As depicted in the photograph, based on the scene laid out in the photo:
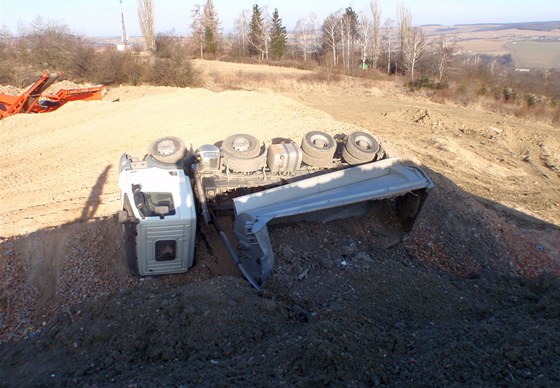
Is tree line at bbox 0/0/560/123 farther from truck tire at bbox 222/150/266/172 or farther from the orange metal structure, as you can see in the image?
truck tire at bbox 222/150/266/172

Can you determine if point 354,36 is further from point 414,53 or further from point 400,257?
point 400,257

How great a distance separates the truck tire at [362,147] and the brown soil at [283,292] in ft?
4.24

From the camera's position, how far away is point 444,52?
110 ft

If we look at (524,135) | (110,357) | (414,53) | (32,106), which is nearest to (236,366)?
(110,357)

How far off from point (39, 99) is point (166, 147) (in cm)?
1068

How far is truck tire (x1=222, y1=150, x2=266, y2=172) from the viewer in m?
8.03

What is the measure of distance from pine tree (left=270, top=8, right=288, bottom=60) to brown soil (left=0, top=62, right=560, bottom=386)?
1245 inches

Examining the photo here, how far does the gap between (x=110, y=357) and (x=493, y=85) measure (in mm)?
28420

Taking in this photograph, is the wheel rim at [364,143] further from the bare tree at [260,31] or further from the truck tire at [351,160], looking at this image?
the bare tree at [260,31]

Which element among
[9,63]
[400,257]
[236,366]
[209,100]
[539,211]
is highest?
[9,63]

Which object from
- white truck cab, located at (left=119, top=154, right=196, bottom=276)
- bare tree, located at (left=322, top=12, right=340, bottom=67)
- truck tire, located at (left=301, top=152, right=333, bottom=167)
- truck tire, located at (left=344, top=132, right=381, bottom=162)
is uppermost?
bare tree, located at (left=322, top=12, right=340, bottom=67)

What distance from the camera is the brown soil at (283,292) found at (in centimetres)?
435

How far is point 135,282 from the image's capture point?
6.96 meters

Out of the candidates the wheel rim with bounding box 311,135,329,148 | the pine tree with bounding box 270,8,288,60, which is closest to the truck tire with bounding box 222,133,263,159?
the wheel rim with bounding box 311,135,329,148
